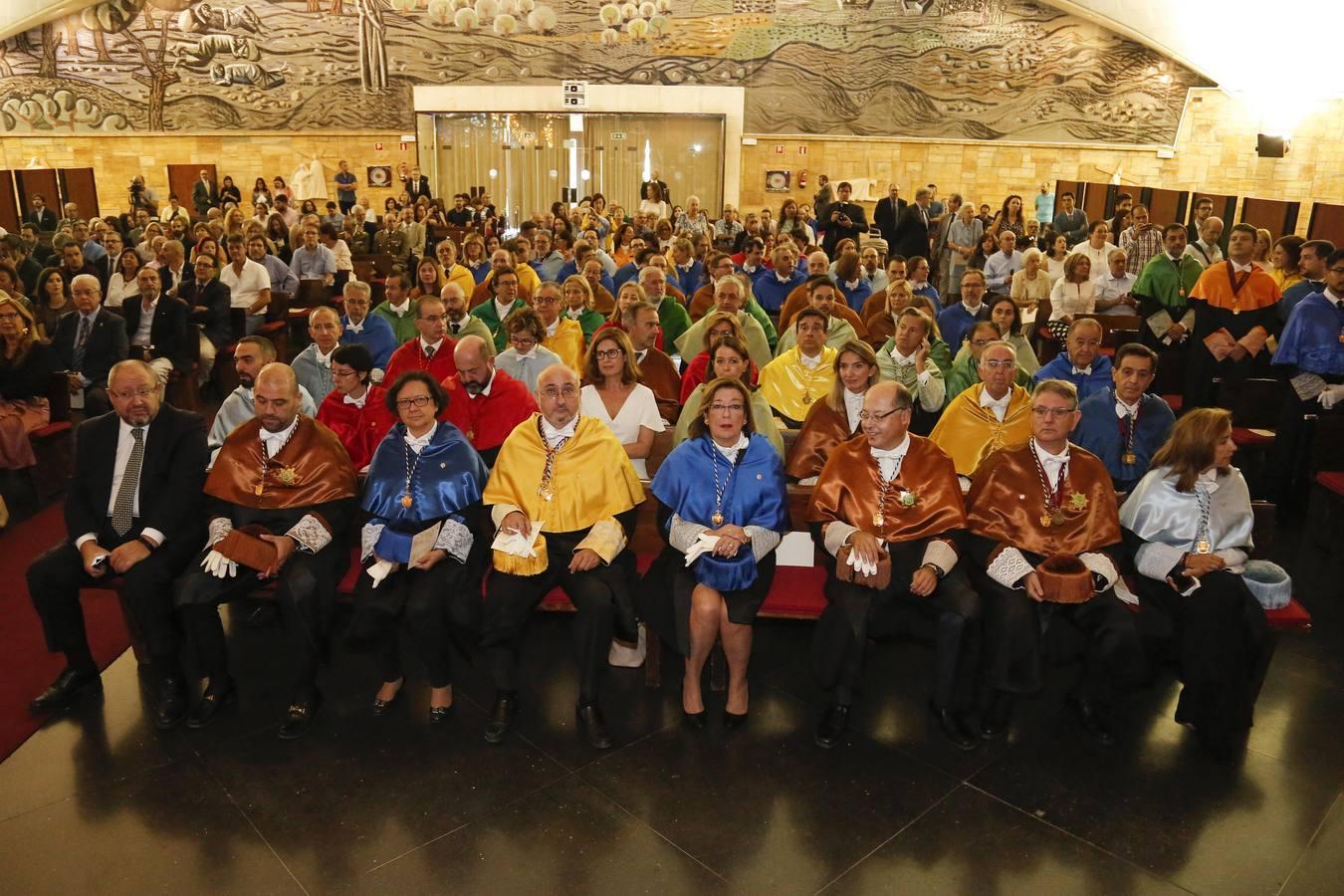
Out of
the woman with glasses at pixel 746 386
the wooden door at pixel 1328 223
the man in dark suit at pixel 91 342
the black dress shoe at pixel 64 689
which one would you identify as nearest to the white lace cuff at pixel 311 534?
the black dress shoe at pixel 64 689

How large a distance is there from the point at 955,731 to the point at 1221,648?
1.12 m

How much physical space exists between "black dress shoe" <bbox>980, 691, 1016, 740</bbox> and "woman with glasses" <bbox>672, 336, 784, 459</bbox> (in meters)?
1.56

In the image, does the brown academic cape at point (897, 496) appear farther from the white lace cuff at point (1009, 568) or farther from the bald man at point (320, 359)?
the bald man at point (320, 359)

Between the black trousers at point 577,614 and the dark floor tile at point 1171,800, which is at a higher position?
the black trousers at point 577,614

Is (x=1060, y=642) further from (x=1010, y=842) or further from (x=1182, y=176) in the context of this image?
(x=1182, y=176)

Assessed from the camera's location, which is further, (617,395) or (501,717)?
(617,395)

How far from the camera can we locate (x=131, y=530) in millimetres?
4535

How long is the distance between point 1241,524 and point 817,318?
2.79 metres

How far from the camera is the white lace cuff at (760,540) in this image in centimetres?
422

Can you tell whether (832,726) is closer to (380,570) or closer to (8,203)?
(380,570)

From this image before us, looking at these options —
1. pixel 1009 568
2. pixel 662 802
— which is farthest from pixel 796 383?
pixel 662 802

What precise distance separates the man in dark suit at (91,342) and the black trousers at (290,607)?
414cm

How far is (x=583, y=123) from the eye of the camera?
2184 cm

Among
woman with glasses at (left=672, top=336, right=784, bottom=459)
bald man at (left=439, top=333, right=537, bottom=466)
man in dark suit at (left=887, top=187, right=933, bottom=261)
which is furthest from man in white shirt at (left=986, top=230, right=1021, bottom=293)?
bald man at (left=439, top=333, right=537, bottom=466)
